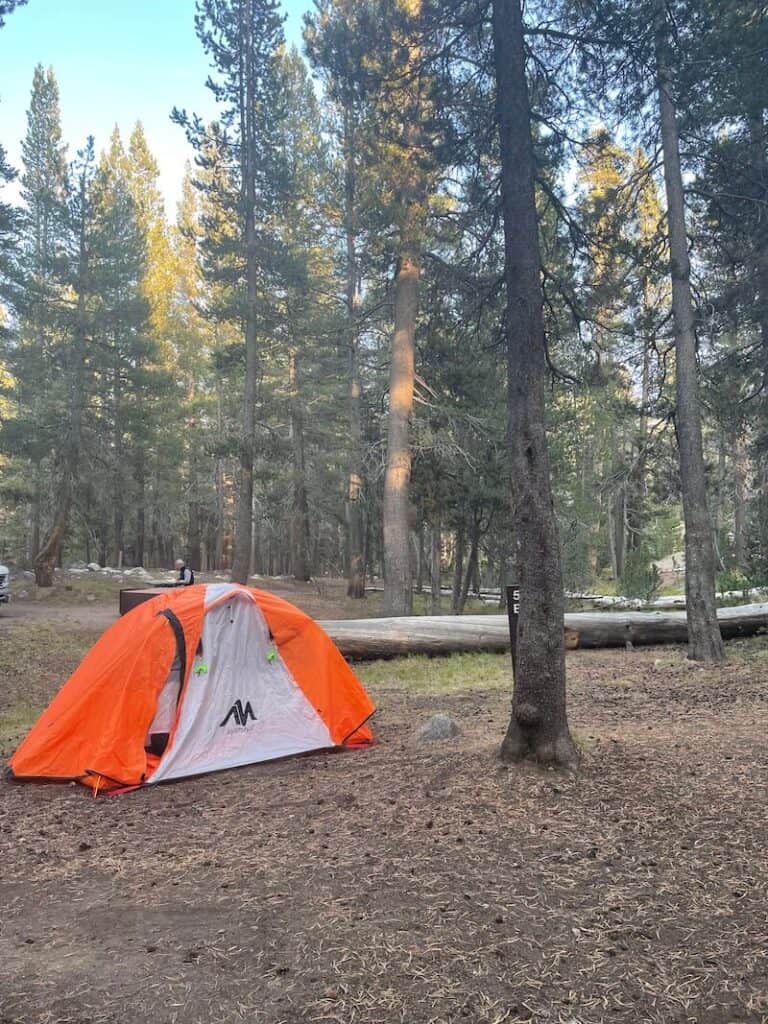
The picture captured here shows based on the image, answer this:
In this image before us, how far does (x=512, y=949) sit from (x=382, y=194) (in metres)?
11.4

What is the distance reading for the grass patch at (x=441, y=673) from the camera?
10.3 metres

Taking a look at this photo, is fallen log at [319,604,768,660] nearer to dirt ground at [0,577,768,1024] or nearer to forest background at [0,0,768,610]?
forest background at [0,0,768,610]

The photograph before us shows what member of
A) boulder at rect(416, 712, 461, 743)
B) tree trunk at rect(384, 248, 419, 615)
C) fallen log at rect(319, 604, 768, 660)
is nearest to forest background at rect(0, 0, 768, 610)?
tree trunk at rect(384, 248, 419, 615)

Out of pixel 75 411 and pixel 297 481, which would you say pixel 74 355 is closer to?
pixel 75 411

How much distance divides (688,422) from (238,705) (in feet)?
23.7

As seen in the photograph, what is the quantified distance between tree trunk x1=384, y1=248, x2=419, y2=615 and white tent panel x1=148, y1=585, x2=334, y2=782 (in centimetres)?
847

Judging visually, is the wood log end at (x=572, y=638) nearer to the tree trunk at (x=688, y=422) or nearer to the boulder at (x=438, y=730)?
the tree trunk at (x=688, y=422)

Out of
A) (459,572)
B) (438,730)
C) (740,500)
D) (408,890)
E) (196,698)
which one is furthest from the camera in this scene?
(459,572)

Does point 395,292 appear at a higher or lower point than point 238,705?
higher

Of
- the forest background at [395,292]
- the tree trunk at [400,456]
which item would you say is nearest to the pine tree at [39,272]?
the forest background at [395,292]

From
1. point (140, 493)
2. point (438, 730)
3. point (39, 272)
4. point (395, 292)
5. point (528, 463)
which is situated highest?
point (39, 272)

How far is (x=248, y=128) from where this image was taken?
18.7m

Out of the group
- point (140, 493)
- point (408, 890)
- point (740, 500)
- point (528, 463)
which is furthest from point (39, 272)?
point (408, 890)

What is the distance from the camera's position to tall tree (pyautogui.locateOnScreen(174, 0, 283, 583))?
18.3 metres
